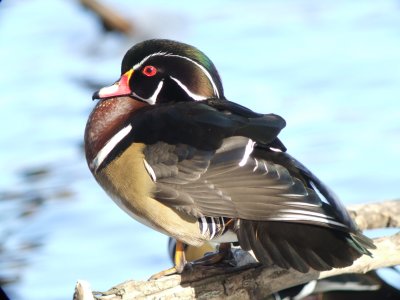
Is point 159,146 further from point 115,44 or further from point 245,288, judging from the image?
point 115,44

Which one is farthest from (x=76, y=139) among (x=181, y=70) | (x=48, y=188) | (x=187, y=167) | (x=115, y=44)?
(x=187, y=167)

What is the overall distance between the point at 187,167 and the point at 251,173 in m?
0.18

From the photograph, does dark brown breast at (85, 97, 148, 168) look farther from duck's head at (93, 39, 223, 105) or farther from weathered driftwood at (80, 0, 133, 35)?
weathered driftwood at (80, 0, 133, 35)

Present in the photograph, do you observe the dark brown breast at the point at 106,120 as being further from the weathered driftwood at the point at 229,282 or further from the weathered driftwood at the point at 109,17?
the weathered driftwood at the point at 109,17

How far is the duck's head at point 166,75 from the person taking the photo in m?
4.08

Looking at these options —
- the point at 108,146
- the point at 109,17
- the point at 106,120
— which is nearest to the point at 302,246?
the point at 108,146

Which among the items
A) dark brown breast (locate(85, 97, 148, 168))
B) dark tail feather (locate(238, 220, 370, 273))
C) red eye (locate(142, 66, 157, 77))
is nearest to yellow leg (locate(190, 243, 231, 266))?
dark tail feather (locate(238, 220, 370, 273))

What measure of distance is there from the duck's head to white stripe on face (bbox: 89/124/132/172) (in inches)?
7.2

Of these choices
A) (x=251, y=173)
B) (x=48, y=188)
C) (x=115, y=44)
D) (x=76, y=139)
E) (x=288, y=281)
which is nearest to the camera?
(x=251, y=173)

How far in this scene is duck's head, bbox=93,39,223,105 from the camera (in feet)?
13.4

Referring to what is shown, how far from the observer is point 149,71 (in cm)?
411

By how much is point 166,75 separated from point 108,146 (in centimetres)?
31

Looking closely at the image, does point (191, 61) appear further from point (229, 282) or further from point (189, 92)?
point (229, 282)

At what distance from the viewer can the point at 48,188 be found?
599 cm
